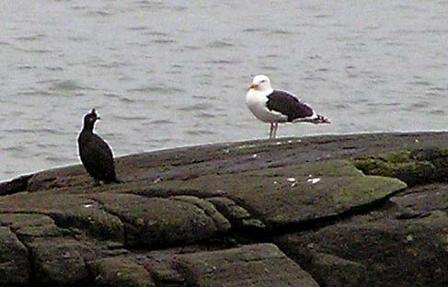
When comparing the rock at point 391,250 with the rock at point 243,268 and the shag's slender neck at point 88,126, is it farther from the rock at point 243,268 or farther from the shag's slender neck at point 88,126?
the shag's slender neck at point 88,126

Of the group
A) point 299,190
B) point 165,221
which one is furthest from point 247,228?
point 165,221

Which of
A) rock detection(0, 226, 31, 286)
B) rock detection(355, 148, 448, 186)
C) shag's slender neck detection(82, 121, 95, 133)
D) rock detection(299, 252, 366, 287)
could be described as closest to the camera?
rock detection(0, 226, 31, 286)

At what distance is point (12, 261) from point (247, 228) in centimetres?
152

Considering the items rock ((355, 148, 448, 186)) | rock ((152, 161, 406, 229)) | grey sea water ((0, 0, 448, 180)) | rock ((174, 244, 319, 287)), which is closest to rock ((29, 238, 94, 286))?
rock ((174, 244, 319, 287))

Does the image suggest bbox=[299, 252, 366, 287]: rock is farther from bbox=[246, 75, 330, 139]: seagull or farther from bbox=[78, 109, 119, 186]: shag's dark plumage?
bbox=[246, 75, 330, 139]: seagull

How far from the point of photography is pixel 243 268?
938 centimetres

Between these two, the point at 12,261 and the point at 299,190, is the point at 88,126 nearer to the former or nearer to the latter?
the point at 299,190

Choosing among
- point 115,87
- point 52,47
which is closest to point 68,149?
point 115,87

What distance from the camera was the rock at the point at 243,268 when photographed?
927 centimetres

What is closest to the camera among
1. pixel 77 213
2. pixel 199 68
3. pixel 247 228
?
pixel 77 213

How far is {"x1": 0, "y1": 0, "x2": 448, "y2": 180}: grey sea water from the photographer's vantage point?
19891 mm

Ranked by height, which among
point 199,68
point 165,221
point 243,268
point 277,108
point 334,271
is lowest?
point 199,68

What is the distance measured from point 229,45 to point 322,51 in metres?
1.52

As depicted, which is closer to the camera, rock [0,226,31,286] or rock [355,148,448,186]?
rock [0,226,31,286]
